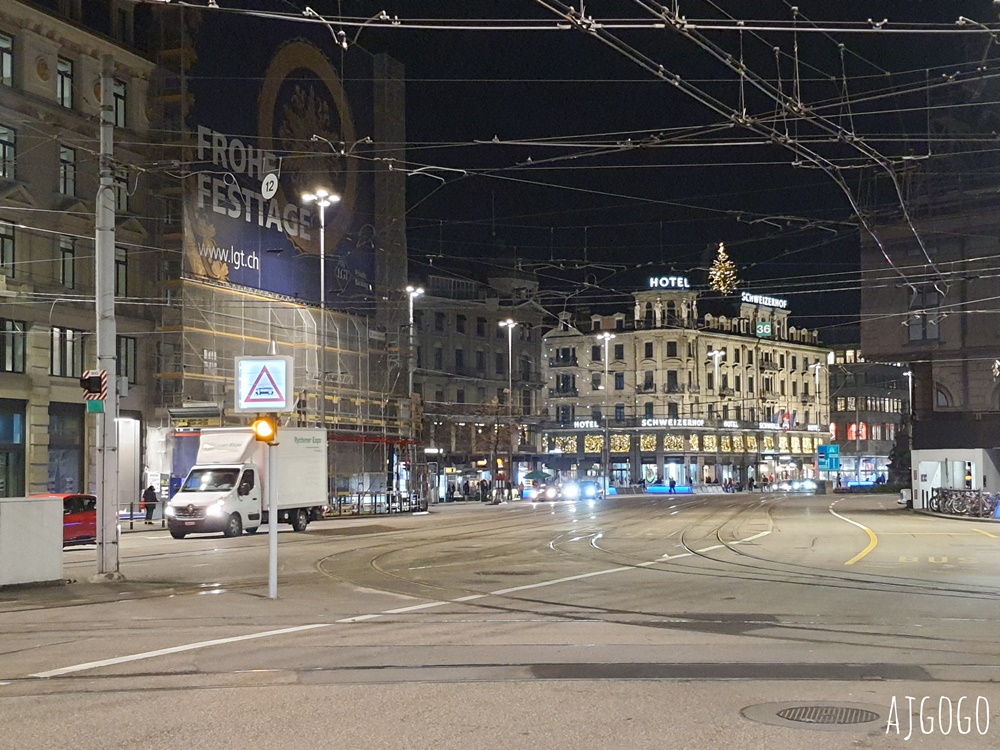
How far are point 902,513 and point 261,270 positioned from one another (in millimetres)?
30005

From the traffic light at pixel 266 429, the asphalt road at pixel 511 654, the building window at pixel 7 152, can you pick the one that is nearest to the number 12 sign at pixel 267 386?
the traffic light at pixel 266 429

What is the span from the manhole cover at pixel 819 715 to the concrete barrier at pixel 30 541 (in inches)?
534

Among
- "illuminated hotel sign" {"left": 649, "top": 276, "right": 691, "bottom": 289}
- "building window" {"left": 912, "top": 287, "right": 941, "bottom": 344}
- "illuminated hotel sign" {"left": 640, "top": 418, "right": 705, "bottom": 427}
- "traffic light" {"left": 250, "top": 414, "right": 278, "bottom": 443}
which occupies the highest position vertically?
"illuminated hotel sign" {"left": 649, "top": 276, "right": 691, "bottom": 289}

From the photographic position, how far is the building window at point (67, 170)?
41.9 metres

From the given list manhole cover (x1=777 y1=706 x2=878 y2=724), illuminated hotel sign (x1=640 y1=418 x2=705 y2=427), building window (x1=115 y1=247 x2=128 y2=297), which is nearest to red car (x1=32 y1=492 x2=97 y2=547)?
building window (x1=115 y1=247 x2=128 y2=297)

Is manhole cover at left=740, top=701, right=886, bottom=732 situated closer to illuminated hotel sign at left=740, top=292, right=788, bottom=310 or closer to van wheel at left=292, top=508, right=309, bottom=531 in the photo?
van wheel at left=292, top=508, right=309, bottom=531

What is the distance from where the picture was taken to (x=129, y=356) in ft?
152

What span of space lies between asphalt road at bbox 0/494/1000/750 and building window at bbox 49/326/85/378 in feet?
65.7

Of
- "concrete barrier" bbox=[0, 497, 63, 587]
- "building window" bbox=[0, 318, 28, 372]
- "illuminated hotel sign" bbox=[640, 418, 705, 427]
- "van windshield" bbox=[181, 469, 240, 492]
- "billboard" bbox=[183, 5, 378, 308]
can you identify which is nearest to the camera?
"concrete barrier" bbox=[0, 497, 63, 587]

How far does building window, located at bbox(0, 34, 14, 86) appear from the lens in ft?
129

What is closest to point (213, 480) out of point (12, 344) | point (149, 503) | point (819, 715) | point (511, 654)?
point (149, 503)

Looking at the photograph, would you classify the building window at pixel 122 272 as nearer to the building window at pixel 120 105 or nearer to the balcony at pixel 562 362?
the building window at pixel 120 105

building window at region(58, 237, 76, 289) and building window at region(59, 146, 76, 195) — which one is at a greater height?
building window at region(59, 146, 76, 195)

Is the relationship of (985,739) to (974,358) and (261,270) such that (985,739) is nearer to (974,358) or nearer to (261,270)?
(261,270)
